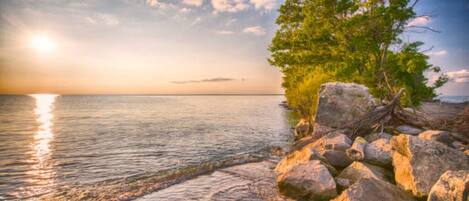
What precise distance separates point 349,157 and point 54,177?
11687 mm

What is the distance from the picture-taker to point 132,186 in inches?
435

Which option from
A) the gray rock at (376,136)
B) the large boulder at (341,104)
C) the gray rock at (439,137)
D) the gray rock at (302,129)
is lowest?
the gray rock at (302,129)

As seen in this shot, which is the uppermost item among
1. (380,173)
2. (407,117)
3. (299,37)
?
(299,37)

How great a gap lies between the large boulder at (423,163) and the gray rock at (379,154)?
1.29 metres

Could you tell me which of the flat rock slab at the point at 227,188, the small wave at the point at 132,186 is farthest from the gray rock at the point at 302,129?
the flat rock slab at the point at 227,188

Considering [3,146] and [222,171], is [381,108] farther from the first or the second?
[3,146]

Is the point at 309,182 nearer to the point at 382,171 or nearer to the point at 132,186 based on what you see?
the point at 382,171

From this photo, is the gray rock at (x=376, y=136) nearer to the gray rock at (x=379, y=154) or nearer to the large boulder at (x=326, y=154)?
the large boulder at (x=326, y=154)

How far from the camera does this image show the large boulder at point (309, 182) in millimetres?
7977

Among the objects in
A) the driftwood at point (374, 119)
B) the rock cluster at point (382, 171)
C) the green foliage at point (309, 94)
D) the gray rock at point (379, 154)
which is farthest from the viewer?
the green foliage at point (309, 94)

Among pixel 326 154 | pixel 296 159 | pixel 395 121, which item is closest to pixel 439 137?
pixel 326 154

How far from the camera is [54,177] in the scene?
12.7 metres

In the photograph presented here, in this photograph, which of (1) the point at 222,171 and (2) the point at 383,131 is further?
(2) the point at 383,131

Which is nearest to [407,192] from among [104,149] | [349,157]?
[349,157]
